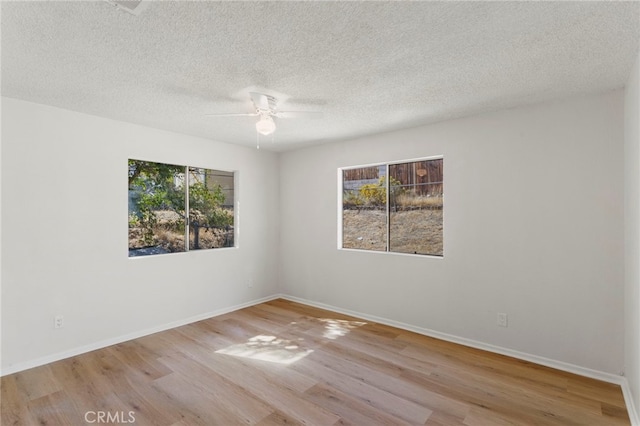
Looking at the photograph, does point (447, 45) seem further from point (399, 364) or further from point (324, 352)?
point (324, 352)

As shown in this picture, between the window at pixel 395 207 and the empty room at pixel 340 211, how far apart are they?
3 cm

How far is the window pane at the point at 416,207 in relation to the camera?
3725 millimetres

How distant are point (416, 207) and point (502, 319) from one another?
4.96ft

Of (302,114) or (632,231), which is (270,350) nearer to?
(302,114)

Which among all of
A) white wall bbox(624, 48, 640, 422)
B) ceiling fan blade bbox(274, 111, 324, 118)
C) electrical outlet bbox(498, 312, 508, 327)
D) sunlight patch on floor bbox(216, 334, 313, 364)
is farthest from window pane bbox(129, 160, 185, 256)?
white wall bbox(624, 48, 640, 422)

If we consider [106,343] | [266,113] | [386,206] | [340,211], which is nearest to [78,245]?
[106,343]

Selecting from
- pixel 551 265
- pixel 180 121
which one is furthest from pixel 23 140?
pixel 551 265

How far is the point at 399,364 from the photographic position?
2.91 meters

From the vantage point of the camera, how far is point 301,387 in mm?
2531

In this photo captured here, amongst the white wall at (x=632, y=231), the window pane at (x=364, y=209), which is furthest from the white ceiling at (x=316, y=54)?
the window pane at (x=364, y=209)

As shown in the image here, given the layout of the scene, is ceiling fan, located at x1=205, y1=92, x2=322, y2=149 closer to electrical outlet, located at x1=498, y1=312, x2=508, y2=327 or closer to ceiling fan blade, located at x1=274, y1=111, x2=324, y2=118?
ceiling fan blade, located at x1=274, y1=111, x2=324, y2=118

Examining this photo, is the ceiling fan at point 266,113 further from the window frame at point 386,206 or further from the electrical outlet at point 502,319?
the electrical outlet at point 502,319

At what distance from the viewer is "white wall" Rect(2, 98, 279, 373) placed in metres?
2.80

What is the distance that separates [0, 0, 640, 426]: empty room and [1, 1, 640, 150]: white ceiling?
2cm
